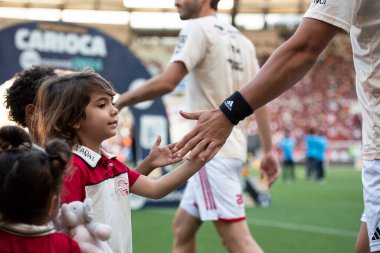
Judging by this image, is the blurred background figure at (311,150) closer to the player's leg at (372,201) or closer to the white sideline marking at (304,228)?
the white sideline marking at (304,228)

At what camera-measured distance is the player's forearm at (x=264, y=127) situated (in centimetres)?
465

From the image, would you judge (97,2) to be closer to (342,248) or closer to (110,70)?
(110,70)

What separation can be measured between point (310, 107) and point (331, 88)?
1888 millimetres

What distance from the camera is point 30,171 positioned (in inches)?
78.8

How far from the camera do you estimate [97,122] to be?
266 centimetres

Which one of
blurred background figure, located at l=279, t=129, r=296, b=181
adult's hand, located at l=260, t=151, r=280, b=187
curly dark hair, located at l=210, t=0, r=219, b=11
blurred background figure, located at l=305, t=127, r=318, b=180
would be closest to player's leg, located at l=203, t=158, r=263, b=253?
adult's hand, located at l=260, t=151, r=280, b=187

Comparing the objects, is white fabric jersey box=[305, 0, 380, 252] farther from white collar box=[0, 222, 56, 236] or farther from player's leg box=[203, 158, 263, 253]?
player's leg box=[203, 158, 263, 253]

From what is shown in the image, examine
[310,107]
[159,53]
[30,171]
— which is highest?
[30,171]

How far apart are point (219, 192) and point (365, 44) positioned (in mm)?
1888

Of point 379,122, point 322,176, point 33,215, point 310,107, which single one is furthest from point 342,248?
point 310,107

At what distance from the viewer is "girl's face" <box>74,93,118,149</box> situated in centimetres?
266

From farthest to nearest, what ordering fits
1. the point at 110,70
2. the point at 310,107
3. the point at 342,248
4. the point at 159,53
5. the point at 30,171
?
the point at 159,53 → the point at 310,107 → the point at 110,70 → the point at 342,248 → the point at 30,171

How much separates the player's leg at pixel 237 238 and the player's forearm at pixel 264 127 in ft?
2.34

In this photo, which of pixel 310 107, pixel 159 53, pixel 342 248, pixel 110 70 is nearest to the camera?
pixel 342 248
